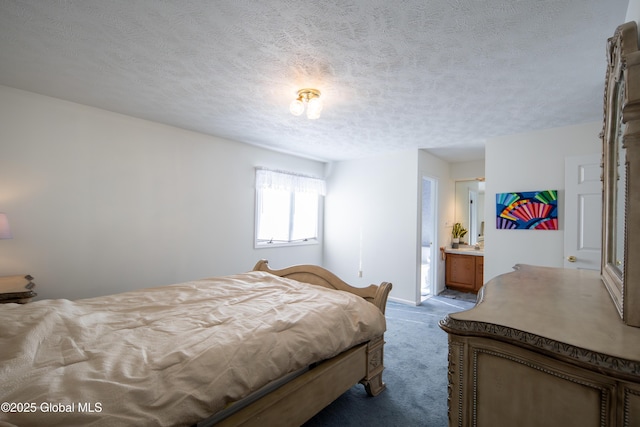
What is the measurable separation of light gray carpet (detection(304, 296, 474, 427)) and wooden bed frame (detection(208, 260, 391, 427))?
0.14 meters

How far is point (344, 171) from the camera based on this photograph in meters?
5.07

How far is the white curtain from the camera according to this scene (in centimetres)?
421

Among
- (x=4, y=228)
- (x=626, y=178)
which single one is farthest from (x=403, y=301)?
(x=4, y=228)

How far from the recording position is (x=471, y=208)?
5.30 meters

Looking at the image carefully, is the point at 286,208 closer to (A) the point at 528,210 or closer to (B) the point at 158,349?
(A) the point at 528,210

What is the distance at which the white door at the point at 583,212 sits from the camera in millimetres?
2770

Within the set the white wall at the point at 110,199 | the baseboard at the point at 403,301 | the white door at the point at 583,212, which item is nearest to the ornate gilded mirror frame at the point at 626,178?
the white door at the point at 583,212

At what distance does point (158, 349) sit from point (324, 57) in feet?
6.18

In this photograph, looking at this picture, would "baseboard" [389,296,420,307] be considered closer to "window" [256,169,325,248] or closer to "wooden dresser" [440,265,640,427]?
"window" [256,169,325,248]

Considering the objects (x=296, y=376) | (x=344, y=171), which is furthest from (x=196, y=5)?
(x=344, y=171)

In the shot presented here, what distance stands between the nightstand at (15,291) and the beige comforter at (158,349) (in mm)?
507

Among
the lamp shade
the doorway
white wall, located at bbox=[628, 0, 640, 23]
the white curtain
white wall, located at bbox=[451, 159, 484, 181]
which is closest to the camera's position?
white wall, located at bbox=[628, 0, 640, 23]

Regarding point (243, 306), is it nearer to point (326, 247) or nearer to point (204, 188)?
point (204, 188)

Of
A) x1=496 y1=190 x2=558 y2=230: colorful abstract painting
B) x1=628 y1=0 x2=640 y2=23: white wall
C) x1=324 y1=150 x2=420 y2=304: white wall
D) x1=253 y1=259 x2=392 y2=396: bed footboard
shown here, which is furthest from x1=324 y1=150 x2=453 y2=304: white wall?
x1=628 y1=0 x2=640 y2=23: white wall
